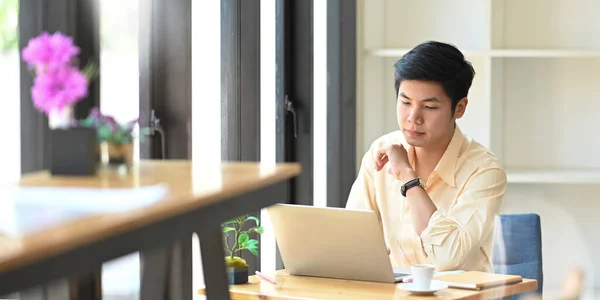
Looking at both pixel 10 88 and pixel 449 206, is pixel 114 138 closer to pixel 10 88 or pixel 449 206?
pixel 10 88

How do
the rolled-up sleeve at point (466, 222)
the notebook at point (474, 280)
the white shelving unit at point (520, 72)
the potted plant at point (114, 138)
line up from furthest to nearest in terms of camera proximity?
the white shelving unit at point (520, 72)
the rolled-up sleeve at point (466, 222)
the notebook at point (474, 280)
the potted plant at point (114, 138)

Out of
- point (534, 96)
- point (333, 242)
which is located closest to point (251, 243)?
point (333, 242)

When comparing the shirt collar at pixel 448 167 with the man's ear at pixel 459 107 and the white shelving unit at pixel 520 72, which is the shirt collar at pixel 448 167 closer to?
the man's ear at pixel 459 107

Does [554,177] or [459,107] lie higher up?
[459,107]

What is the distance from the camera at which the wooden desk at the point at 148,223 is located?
42.8 inches

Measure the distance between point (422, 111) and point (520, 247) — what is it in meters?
0.59

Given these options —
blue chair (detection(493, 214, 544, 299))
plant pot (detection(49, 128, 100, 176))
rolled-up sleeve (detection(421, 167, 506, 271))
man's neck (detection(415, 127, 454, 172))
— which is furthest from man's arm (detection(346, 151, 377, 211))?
plant pot (detection(49, 128, 100, 176))

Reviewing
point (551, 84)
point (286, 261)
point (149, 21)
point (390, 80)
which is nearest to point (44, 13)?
point (149, 21)

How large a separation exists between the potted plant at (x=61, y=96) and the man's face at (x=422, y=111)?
1.54 m

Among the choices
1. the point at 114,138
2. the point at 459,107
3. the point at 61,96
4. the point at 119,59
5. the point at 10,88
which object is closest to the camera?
the point at 61,96

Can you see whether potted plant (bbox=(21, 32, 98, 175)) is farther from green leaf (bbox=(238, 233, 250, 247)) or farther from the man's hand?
the man's hand

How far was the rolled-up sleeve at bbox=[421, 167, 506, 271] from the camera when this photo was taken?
2852mm

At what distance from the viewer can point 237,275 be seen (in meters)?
2.57

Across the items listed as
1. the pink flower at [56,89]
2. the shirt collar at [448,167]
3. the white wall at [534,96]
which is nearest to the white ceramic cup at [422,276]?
the shirt collar at [448,167]
